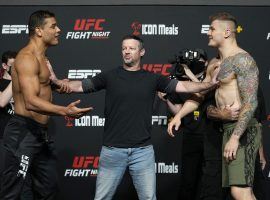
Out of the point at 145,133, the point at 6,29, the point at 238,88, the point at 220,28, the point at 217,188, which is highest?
the point at 6,29

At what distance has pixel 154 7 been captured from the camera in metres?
5.07

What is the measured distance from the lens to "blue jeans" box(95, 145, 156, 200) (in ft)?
12.4

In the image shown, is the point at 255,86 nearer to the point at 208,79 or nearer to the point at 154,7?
the point at 208,79

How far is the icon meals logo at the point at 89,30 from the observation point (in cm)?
507

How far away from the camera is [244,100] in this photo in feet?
11.6

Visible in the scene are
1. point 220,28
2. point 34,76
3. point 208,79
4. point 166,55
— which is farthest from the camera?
point 166,55

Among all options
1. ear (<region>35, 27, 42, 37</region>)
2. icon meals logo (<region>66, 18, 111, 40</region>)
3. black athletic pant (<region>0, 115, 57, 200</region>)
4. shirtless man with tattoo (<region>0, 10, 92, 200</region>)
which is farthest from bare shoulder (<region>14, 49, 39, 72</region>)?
icon meals logo (<region>66, 18, 111, 40</region>)

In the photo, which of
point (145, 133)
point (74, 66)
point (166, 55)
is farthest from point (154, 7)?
point (145, 133)

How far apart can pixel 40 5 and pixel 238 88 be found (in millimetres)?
2366

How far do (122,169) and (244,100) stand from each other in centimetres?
102

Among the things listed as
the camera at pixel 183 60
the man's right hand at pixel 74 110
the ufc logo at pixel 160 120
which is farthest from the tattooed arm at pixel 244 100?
the ufc logo at pixel 160 120

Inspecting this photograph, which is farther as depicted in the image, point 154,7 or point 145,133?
point 154,7

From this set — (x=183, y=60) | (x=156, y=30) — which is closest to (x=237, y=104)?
(x=183, y=60)

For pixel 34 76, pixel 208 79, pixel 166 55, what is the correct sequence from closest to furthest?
pixel 34 76 < pixel 208 79 < pixel 166 55
